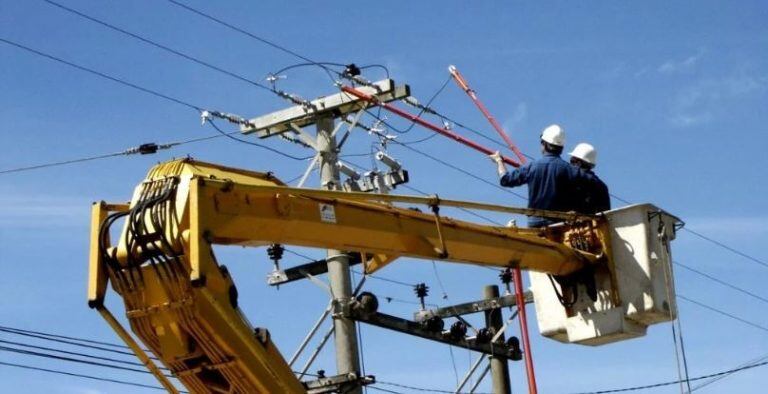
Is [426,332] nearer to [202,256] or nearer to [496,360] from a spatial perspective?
[496,360]

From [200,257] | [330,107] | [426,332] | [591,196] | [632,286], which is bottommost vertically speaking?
[200,257]

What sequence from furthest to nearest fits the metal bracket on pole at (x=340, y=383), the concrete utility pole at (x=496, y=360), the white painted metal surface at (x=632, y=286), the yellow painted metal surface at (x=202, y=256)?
the concrete utility pole at (x=496, y=360), the metal bracket on pole at (x=340, y=383), the white painted metal surface at (x=632, y=286), the yellow painted metal surface at (x=202, y=256)

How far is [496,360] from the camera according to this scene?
22484mm

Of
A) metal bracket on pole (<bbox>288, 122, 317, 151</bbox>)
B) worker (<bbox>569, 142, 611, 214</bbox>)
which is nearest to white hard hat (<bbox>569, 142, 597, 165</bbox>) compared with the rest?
worker (<bbox>569, 142, 611, 214</bbox>)

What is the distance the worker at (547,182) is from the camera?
1507 cm

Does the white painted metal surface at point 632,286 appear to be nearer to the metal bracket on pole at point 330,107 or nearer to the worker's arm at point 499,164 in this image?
the worker's arm at point 499,164

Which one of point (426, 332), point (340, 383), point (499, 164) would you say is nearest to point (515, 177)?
point (499, 164)

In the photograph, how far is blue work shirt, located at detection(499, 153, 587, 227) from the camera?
15070mm

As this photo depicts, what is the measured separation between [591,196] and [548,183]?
1.71 ft

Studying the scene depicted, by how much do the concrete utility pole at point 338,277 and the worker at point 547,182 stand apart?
3.81 meters

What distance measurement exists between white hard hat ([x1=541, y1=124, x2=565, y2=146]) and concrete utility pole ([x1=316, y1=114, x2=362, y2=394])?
3.80 meters

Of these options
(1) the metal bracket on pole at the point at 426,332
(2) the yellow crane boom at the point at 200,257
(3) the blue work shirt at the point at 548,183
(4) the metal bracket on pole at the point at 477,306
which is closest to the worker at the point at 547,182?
(3) the blue work shirt at the point at 548,183

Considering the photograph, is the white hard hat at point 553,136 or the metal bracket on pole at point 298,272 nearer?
the white hard hat at point 553,136

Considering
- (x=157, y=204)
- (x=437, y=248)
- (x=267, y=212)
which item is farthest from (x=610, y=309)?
(x=157, y=204)
